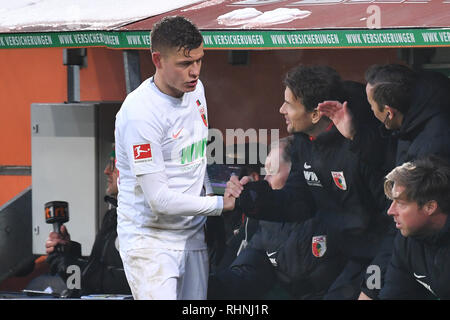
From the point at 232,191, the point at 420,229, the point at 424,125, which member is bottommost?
the point at 420,229

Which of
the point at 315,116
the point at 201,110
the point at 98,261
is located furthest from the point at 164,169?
the point at 98,261

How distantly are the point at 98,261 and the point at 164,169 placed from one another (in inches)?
71.0

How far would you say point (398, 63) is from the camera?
5707 millimetres

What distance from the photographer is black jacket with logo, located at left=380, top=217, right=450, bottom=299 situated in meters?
5.43

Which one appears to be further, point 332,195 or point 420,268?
point 332,195

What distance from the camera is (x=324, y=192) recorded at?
5832 millimetres

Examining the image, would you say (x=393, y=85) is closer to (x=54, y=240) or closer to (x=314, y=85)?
(x=314, y=85)

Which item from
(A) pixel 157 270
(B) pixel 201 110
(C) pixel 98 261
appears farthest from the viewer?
(C) pixel 98 261

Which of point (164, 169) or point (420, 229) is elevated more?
point (164, 169)

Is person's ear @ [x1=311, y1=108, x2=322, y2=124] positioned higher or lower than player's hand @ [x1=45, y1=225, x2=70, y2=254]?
higher

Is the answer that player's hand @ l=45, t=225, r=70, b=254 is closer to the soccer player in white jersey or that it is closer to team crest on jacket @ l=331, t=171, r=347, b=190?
the soccer player in white jersey

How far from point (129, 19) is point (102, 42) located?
0.30 m

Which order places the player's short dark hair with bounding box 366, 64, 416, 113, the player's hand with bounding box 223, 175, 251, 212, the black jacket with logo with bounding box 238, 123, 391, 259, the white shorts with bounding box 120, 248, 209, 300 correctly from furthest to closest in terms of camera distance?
the black jacket with logo with bounding box 238, 123, 391, 259 < the player's short dark hair with bounding box 366, 64, 416, 113 < the player's hand with bounding box 223, 175, 251, 212 < the white shorts with bounding box 120, 248, 209, 300

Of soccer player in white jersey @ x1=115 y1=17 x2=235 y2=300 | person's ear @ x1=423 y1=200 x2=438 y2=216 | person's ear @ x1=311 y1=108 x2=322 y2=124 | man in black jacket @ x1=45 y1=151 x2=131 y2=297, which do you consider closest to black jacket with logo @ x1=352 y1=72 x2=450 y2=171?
person's ear @ x1=423 y1=200 x2=438 y2=216
